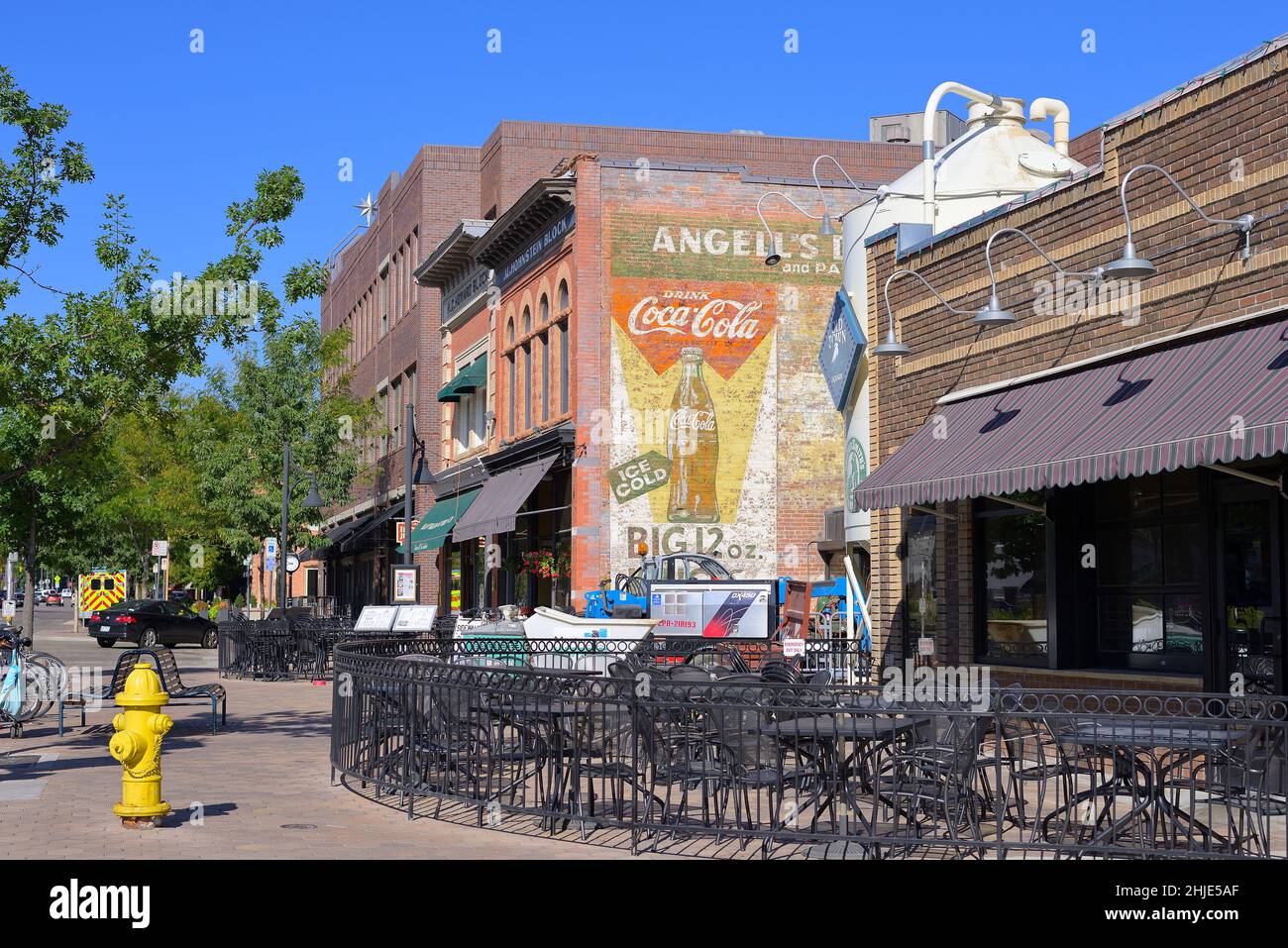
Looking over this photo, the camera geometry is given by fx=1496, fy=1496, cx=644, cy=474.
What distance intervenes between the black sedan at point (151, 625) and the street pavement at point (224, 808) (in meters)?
24.3

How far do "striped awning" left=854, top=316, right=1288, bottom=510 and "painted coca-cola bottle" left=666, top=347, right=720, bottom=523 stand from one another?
12900 millimetres

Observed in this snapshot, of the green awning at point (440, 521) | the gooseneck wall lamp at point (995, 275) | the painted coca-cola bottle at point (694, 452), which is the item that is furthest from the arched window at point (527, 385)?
the gooseneck wall lamp at point (995, 275)

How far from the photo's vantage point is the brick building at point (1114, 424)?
1209 cm

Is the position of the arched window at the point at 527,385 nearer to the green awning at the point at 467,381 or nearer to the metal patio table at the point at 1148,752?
the green awning at the point at 467,381

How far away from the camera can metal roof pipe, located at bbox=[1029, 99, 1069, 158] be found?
21.9 meters

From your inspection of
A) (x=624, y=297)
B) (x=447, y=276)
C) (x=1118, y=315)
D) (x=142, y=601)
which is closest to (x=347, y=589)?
(x=142, y=601)

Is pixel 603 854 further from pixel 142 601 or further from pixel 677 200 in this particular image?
pixel 142 601

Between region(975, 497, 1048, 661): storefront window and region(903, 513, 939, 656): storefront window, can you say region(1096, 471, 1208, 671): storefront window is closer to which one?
region(975, 497, 1048, 661): storefront window

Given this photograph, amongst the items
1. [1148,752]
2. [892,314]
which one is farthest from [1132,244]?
[892,314]

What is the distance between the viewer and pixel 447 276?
41.7 m

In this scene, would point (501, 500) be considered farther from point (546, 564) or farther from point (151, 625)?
point (151, 625)

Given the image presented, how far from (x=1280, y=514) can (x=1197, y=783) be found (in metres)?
2.70

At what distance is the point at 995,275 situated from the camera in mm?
16172

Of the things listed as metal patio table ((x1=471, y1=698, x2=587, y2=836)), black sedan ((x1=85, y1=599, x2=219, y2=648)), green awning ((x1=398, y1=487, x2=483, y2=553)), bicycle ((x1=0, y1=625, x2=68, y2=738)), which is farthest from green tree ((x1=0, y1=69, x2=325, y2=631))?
black sedan ((x1=85, y1=599, x2=219, y2=648))
